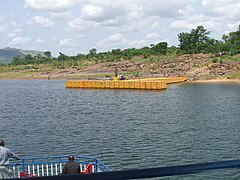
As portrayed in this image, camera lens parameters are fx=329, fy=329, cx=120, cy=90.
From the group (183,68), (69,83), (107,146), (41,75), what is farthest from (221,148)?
(41,75)

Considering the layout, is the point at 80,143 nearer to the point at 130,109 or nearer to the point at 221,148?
the point at 221,148

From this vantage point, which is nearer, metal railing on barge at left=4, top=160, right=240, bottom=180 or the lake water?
metal railing on barge at left=4, top=160, right=240, bottom=180

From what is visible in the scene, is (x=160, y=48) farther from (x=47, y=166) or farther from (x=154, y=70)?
(x=47, y=166)

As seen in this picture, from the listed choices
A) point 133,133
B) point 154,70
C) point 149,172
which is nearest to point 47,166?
point 149,172

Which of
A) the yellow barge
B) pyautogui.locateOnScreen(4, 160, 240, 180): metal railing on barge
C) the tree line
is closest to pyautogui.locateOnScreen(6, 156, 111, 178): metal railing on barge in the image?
pyautogui.locateOnScreen(4, 160, 240, 180): metal railing on barge

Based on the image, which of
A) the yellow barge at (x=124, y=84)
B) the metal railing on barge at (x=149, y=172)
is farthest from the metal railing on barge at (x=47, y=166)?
the yellow barge at (x=124, y=84)

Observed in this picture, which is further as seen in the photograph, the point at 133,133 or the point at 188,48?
the point at 188,48

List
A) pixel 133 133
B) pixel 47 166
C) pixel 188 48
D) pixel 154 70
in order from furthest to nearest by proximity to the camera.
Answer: pixel 188 48, pixel 154 70, pixel 133 133, pixel 47 166

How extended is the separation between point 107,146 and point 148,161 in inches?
207

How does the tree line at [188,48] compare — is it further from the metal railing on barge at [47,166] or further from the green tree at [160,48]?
the metal railing on barge at [47,166]

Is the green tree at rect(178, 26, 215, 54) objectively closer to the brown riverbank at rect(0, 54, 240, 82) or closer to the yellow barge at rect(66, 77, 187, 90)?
the brown riverbank at rect(0, 54, 240, 82)

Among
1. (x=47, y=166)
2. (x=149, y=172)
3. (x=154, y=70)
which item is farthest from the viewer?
(x=154, y=70)

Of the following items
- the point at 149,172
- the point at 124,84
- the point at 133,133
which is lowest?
the point at 133,133

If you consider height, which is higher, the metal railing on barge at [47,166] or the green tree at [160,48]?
the green tree at [160,48]
